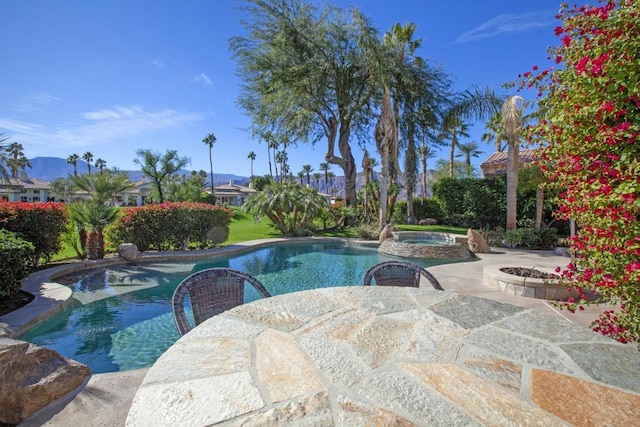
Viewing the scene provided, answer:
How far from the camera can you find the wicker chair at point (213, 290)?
280 cm

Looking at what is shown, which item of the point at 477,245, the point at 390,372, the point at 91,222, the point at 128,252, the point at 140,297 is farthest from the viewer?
the point at 477,245

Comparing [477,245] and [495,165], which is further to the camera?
[495,165]

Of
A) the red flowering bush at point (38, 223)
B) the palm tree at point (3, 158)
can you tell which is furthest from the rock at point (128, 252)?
the palm tree at point (3, 158)

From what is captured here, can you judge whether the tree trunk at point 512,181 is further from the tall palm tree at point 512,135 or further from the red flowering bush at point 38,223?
the red flowering bush at point 38,223

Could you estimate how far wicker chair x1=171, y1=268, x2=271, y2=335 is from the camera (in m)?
2.80

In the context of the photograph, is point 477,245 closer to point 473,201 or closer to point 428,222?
point 473,201

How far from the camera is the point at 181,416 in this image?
962 mm

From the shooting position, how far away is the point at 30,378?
7.10 ft

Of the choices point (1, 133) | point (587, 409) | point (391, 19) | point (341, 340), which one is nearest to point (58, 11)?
point (1, 133)

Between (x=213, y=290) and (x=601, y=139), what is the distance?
10.4 feet

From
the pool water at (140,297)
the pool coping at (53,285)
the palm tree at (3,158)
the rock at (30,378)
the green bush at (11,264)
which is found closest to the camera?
the rock at (30,378)

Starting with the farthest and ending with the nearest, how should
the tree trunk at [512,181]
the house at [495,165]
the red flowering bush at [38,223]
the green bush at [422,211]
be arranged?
the green bush at [422,211]
the house at [495,165]
the tree trunk at [512,181]
the red flowering bush at [38,223]

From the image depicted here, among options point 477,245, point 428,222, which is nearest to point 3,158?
point 477,245

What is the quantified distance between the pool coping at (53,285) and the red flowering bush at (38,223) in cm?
70
